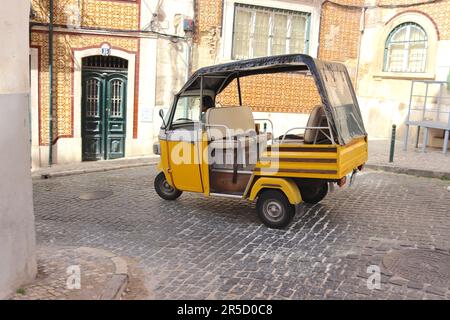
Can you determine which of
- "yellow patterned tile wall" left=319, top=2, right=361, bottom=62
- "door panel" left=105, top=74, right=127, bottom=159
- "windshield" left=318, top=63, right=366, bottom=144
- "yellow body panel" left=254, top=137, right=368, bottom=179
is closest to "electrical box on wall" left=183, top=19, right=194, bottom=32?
"door panel" left=105, top=74, right=127, bottom=159

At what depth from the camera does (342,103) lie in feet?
22.6

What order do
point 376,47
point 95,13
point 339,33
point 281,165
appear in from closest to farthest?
point 281,165 → point 95,13 → point 339,33 → point 376,47

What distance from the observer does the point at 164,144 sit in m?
7.72

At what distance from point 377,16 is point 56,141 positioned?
1067 centimetres

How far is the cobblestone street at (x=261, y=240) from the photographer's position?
489cm

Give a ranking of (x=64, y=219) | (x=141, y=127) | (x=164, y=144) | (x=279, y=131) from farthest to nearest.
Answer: (x=279, y=131), (x=141, y=127), (x=164, y=144), (x=64, y=219)

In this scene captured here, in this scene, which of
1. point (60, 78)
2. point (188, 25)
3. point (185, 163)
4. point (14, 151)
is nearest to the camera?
point (14, 151)

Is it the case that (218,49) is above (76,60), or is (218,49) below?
above

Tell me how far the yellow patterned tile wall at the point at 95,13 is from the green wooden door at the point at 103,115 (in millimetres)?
1216

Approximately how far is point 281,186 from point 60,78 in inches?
292

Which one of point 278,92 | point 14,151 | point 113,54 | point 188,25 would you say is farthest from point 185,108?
point 278,92

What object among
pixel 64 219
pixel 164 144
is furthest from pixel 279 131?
pixel 64 219

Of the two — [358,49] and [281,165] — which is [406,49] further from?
[281,165]

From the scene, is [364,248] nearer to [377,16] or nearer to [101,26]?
[101,26]
